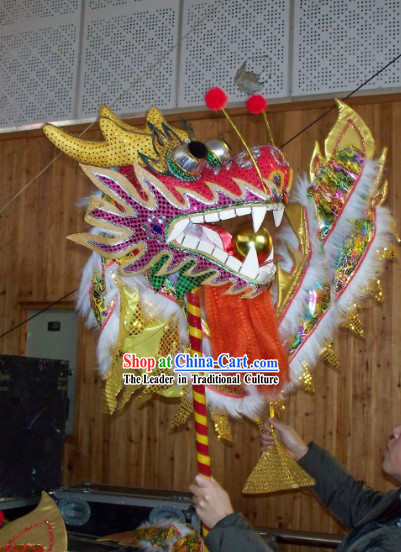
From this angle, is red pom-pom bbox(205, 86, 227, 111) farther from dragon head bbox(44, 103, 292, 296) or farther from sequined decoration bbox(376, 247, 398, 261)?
sequined decoration bbox(376, 247, 398, 261)

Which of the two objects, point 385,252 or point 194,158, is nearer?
point 194,158

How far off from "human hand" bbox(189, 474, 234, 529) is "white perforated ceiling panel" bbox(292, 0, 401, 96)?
2996 mm

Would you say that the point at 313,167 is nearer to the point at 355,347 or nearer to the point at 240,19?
the point at 355,347

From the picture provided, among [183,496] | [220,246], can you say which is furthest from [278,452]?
[220,246]

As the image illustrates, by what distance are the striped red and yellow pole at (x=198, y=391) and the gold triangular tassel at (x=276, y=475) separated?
25cm

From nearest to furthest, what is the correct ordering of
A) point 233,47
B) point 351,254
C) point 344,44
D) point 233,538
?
point 233,538
point 351,254
point 344,44
point 233,47

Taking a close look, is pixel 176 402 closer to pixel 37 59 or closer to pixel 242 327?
pixel 242 327

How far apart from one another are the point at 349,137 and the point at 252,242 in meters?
0.60

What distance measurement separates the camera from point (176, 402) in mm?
4488

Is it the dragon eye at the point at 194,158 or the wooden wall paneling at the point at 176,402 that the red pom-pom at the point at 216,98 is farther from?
the wooden wall paneling at the point at 176,402

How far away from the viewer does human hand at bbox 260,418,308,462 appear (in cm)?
225

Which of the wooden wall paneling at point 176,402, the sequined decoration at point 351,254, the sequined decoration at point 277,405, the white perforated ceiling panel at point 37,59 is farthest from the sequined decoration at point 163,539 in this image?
the white perforated ceiling panel at point 37,59

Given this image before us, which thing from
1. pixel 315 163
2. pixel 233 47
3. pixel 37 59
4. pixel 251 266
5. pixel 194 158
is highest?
pixel 37 59

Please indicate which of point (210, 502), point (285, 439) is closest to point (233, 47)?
point (285, 439)
